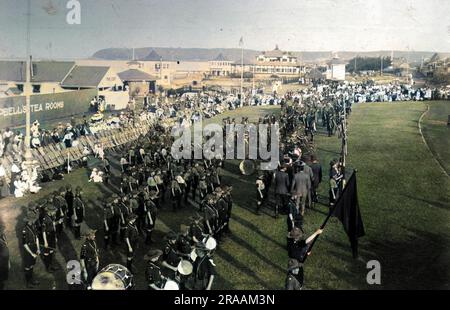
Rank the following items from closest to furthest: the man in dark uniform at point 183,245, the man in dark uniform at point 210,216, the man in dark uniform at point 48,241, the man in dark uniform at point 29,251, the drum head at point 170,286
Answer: the drum head at point 170,286, the man in dark uniform at point 183,245, the man in dark uniform at point 29,251, the man in dark uniform at point 48,241, the man in dark uniform at point 210,216

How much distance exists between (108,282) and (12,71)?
28689mm

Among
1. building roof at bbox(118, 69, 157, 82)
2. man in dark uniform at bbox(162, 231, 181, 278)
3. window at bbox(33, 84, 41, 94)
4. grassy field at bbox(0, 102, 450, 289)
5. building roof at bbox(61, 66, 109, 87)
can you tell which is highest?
building roof at bbox(118, 69, 157, 82)

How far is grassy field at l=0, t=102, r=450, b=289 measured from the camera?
957 cm

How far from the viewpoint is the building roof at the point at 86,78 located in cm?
3103

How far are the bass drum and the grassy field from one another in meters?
1.45

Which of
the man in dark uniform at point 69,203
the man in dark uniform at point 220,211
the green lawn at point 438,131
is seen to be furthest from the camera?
the green lawn at point 438,131

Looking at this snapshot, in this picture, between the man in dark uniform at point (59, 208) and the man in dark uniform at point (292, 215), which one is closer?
the man in dark uniform at point (292, 215)

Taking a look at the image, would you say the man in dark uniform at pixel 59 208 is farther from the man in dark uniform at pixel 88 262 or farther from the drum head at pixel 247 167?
the drum head at pixel 247 167

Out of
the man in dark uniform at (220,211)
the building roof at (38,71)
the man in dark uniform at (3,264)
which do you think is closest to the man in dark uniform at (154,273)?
the man in dark uniform at (220,211)

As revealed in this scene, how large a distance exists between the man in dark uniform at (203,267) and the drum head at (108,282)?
1.39 m

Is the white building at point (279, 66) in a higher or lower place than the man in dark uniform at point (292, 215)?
higher

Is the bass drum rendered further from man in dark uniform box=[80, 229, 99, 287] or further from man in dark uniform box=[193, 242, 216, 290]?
man in dark uniform box=[193, 242, 216, 290]

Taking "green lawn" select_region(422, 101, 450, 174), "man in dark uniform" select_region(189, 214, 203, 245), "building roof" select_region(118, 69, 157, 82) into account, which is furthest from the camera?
"building roof" select_region(118, 69, 157, 82)

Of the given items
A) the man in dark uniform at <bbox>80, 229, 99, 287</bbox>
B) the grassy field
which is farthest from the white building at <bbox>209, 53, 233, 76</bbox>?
the man in dark uniform at <bbox>80, 229, 99, 287</bbox>
